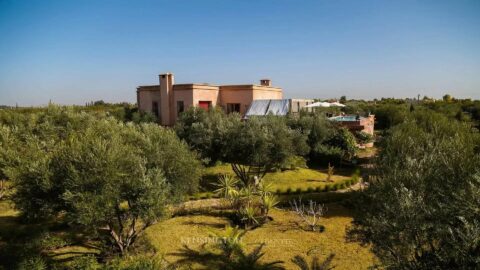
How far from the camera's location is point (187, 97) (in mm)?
34125

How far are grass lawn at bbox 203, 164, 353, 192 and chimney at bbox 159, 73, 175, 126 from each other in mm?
13263

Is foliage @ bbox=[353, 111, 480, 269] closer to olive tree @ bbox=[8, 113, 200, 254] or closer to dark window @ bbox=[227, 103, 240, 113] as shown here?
olive tree @ bbox=[8, 113, 200, 254]

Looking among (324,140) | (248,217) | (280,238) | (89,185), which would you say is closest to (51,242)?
(89,185)

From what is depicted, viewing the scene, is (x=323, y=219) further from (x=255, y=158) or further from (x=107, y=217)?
(x=107, y=217)

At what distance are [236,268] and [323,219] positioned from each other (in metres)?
7.02

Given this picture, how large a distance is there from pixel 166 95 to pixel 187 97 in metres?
3.12

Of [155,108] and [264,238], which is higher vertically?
[155,108]

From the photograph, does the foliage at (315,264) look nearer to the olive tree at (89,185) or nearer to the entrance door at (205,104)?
the olive tree at (89,185)

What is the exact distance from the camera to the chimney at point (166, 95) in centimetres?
3512

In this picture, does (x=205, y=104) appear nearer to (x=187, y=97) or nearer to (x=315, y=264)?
(x=187, y=97)

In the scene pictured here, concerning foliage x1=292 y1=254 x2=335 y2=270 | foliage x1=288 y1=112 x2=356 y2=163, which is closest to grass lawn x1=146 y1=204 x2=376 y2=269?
foliage x1=292 y1=254 x2=335 y2=270

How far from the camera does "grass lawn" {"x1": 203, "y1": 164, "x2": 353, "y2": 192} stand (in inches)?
864

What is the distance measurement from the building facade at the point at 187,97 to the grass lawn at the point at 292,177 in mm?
11739

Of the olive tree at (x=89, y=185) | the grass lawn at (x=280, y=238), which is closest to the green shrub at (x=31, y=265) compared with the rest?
the olive tree at (x=89, y=185)
